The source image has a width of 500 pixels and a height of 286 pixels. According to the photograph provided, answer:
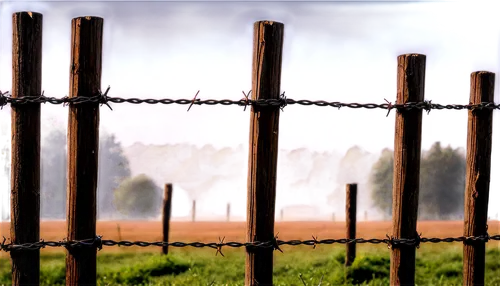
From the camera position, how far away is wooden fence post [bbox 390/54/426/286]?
5414 millimetres

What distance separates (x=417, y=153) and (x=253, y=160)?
139 cm

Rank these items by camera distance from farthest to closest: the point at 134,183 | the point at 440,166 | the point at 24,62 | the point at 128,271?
the point at 134,183 → the point at 440,166 → the point at 128,271 → the point at 24,62

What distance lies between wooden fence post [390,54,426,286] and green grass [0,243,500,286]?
466 centimetres

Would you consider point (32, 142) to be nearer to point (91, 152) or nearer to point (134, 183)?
point (91, 152)

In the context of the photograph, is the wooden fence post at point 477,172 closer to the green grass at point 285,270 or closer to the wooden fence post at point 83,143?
the wooden fence post at point 83,143

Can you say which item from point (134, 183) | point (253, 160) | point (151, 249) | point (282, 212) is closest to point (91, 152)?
point (253, 160)

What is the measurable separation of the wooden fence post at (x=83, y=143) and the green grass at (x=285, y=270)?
539 centimetres

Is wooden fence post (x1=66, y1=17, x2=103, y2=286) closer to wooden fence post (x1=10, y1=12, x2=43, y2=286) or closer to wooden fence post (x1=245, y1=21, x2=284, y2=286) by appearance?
wooden fence post (x1=10, y1=12, x2=43, y2=286)

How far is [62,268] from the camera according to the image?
43.2 ft

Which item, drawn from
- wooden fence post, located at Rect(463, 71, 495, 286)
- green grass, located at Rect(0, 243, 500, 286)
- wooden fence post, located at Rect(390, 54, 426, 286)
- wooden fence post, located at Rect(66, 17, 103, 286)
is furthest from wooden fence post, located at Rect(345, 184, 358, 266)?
wooden fence post, located at Rect(66, 17, 103, 286)

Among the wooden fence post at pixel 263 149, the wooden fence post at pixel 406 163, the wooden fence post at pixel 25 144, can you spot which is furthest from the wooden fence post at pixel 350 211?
the wooden fence post at pixel 25 144

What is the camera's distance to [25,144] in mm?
4961

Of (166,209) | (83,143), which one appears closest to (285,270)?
(166,209)

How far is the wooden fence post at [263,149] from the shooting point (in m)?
5.03
